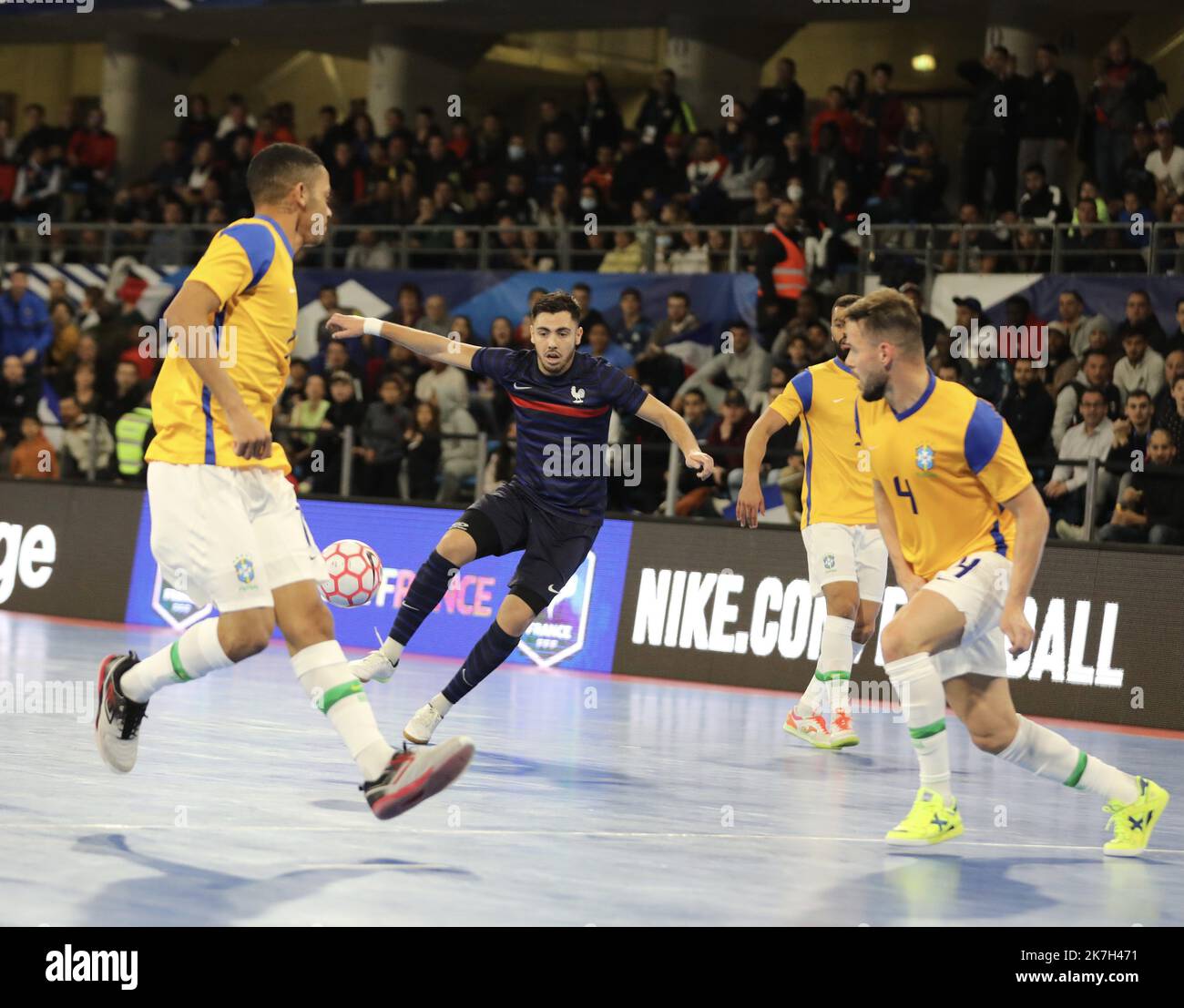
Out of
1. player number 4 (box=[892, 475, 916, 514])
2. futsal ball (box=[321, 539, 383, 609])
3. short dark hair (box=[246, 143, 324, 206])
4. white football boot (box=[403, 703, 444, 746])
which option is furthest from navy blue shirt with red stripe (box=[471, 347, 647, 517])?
short dark hair (box=[246, 143, 324, 206])

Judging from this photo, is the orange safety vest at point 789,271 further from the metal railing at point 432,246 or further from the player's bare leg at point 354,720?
the player's bare leg at point 354,720

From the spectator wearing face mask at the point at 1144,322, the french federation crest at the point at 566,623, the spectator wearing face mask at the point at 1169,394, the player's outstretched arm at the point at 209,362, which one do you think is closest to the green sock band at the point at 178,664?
the player's outstretched arm at the point at 209,362

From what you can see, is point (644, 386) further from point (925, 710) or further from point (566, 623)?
point (925, 710)

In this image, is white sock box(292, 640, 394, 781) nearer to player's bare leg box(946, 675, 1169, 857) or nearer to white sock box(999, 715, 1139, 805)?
player's bare leg box(946, 675, 1169, 857)

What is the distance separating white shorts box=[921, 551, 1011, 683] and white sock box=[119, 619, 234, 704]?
2.74 m

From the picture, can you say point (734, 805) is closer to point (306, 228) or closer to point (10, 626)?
point (306, 228)

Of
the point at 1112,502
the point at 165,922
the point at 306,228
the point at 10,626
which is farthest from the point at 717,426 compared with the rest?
the point at 165,922

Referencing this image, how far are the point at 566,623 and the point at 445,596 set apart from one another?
136 centimetres

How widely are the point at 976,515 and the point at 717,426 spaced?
8802mm

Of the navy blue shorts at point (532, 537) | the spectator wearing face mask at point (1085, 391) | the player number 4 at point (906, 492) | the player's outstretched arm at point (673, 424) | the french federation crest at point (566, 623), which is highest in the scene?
the spectator wearing face mask at point (1085, 391)

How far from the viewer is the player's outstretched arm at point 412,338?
30.0 feet

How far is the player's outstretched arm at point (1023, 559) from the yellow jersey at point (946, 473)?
64 mm

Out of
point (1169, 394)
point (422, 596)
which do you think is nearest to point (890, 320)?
point (422, 596)

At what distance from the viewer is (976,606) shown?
6.92 metres
